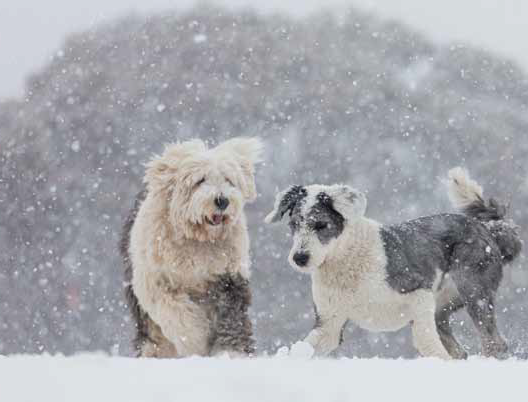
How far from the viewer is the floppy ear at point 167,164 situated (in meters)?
7.37

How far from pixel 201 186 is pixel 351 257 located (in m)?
1.23

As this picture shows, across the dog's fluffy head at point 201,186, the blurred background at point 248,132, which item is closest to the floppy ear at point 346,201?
the dog's fluffy head at point 201,186

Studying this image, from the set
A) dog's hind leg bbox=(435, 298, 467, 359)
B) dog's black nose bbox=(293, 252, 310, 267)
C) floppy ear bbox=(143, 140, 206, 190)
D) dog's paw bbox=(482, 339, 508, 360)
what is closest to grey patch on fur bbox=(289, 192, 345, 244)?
dog's black nose bbox=(293, 252, 310, 267)

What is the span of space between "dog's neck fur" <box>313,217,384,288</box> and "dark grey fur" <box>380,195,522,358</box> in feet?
0.44

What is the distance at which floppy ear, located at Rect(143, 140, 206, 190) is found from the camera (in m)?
7.37

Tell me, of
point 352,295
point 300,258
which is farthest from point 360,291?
point 300,258

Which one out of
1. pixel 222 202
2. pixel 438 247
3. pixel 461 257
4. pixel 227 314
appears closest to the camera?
pixel 222 202

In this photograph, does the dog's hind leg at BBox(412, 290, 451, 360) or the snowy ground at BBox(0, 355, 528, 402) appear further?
the dog's hind leg at BBox(412, 290, 451, 360)

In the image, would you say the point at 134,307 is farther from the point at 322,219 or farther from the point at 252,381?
the point at 252,381

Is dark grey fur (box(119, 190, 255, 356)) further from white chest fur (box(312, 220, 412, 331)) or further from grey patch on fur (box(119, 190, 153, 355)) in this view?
white chest fur (box(312, 220, 412, 331))

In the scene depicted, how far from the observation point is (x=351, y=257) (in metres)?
7.29

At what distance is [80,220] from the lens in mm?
22719

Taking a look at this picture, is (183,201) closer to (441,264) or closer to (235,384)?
(441,264)

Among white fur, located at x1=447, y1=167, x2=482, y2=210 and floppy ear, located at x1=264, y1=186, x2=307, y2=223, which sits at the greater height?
floppy ear, located at x1=264, y1=186, x2=307, y2=223
